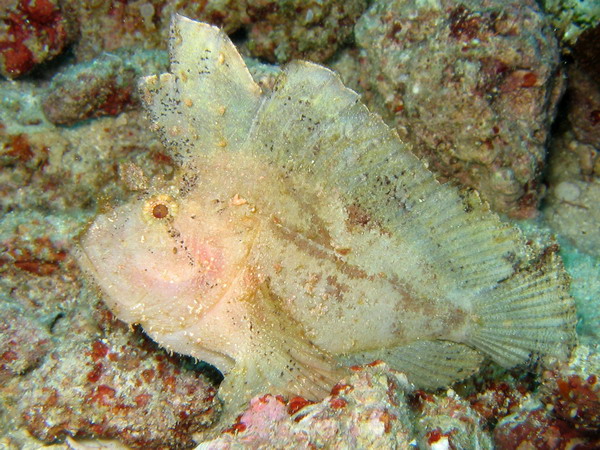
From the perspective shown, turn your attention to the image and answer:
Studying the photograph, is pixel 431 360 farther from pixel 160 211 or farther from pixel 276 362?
pixel 160 211

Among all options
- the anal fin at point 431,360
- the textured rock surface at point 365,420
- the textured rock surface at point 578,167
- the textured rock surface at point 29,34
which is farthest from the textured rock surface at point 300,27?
the textured rock surface at point 365,420

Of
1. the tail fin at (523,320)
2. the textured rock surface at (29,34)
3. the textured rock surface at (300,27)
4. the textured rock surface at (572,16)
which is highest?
the textured rock surface at (572,16)

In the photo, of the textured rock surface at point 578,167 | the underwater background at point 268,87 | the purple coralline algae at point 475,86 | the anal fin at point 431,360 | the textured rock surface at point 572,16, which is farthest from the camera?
the textured rock surface at point 578,167

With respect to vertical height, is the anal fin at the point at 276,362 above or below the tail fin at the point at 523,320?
below

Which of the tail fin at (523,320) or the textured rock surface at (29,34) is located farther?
the textured rock surface at (29,34)

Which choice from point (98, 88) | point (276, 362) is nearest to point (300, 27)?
point (98, 88)

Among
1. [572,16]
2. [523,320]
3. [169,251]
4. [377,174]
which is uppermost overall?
[572,16]

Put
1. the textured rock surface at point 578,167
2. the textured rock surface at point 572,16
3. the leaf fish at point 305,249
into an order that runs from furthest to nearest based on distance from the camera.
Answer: the textured rock surface at point 578,167 → the textured rock surface at point 572,16 → the leaf fish at point 305,249

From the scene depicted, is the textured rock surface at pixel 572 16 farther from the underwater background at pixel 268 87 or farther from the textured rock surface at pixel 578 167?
the textured rock surface at pixel 578 167
